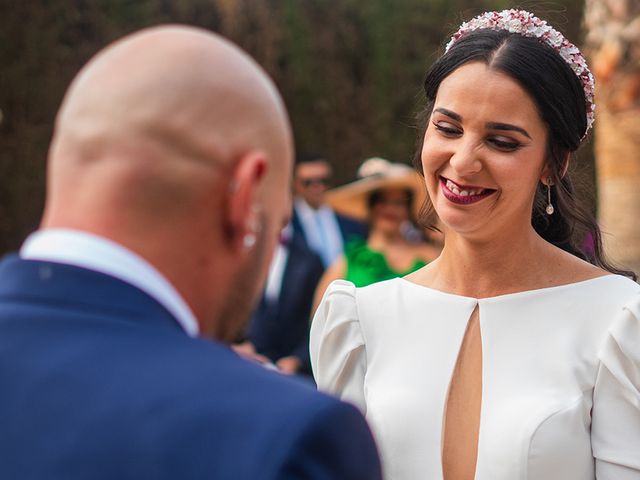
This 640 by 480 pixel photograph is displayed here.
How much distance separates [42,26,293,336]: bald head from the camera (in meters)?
1.30

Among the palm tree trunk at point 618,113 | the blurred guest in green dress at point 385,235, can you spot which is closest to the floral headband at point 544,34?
the blurred guest in green dress at point 385,235

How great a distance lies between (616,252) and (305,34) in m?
4.93

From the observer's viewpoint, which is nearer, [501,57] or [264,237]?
[264,237]

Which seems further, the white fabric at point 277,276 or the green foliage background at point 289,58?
the green foliage background at point 289,58

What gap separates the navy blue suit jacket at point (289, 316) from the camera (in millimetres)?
6691

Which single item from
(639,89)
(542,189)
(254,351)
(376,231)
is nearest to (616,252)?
(639,89)

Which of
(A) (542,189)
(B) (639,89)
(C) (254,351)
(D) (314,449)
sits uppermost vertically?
(D) (314,449)

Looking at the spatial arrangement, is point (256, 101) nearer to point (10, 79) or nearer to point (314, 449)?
point (314, 449)

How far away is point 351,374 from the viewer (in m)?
2.88

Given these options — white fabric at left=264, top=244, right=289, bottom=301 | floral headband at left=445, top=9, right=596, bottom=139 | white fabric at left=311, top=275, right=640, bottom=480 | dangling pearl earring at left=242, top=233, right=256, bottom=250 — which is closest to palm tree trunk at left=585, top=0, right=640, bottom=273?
white fabric at left=264, top=244, right=289, bottom=301

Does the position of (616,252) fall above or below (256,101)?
below

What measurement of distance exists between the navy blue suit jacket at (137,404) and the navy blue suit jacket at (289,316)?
209 inches

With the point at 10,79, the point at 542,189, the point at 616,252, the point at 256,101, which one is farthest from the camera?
the point at 10,79

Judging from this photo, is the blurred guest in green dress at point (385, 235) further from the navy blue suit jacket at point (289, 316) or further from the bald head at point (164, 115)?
the bald head at point (164, 115)
